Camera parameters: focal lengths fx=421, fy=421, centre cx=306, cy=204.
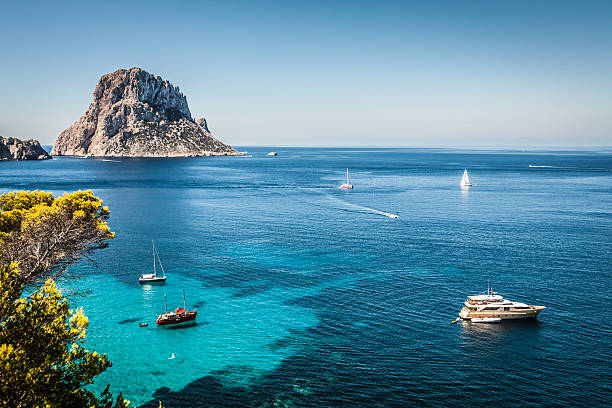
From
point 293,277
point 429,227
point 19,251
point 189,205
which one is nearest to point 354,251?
point 293,277

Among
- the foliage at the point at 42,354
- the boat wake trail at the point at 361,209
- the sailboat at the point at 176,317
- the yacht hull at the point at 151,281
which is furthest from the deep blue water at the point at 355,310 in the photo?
the foliage at the point at 42,354

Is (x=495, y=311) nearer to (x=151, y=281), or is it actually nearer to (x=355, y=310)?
(x=355, y=310)

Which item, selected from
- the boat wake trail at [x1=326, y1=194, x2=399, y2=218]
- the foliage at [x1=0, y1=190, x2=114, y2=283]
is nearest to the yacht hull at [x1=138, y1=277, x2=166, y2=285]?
the foliage at [x1=0, y1=190, x2=114, y2=283]

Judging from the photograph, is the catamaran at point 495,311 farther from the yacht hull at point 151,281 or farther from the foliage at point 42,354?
the yacht hull at point 151,281

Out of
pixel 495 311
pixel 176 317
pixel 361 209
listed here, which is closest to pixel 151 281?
pixel 176 317

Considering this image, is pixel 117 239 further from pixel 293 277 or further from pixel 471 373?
pixel 471 373
